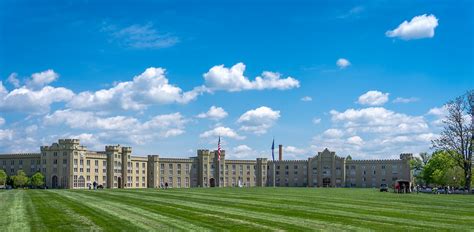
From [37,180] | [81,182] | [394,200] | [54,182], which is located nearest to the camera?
[394,200]

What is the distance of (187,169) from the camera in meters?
182

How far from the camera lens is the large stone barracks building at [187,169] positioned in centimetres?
15462

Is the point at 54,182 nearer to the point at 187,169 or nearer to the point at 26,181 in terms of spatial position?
the point at 26,181

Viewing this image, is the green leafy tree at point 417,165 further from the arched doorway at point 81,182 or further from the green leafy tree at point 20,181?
the green leafy tree at point 20,181

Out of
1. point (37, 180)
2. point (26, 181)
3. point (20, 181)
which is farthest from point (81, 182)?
point (20, 181)

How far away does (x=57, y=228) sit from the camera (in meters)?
23.0

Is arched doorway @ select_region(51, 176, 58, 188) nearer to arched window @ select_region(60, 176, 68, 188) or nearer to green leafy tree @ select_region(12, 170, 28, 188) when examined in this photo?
arched window @ select_region(60, 176, 68, 188)

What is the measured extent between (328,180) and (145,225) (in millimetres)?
168549

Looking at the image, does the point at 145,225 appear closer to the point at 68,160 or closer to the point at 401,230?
the point at 401,230

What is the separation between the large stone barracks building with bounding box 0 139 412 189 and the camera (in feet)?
507

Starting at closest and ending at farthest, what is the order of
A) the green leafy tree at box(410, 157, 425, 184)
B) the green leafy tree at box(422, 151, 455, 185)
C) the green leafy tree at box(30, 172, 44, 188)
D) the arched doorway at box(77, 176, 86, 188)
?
the green leafy tree at box(422, 151, 455, 185) → the green leafy tree at box(30, 172, 44, 188) → the arched doorway at box(77, 176, 86, 188) → the green leafy tree at box(410, 157, 425, 184)

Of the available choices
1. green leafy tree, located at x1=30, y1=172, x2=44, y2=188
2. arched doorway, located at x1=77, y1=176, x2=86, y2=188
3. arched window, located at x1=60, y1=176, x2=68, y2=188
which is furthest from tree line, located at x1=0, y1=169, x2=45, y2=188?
arched doorway, located at x1=77, y1=176, x2=86, y2=188

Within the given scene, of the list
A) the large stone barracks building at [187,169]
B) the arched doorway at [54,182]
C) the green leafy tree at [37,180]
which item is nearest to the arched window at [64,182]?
the large stone barracks building at [187,169]

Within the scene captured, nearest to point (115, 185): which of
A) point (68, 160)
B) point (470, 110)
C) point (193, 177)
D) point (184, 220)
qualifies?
point (68, 160)
